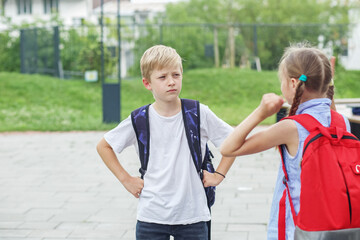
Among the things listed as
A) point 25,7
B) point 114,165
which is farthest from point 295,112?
point 25,7

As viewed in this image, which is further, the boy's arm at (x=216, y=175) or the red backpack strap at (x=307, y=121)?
the boy's arm at (x=216, y=175)

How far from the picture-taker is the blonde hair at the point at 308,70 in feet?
7.65

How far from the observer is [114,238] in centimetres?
477

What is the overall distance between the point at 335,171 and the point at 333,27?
2187cm

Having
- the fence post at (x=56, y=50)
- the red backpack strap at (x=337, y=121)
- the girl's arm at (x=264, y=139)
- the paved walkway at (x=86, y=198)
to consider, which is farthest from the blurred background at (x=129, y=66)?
the girl's arm at (x=264, y=139)

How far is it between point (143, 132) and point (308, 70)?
36.1 inches

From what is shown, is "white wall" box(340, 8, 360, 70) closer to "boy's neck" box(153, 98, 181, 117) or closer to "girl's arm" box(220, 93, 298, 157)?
"boy's neck" box(153, 98, 181, 117)

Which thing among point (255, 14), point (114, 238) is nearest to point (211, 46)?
point (114, 238)

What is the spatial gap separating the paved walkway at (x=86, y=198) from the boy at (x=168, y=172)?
1899mm

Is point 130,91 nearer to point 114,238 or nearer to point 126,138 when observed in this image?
point 114,238

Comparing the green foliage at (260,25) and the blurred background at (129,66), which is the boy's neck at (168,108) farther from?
the green foliage at (260,25)

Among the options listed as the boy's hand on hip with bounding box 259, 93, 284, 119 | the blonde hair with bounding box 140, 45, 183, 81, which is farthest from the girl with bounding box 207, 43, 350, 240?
the blonde hair with bounding box 140, 45, 183, 81

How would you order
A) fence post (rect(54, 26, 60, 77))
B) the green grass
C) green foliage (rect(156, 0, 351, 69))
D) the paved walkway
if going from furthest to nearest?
green foliage (rect(156, 0, 351, 69))
fence post (rect(54, 26, 60, 77))
the green grass
the paved walkway

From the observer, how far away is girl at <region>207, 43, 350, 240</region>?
7.58 ft
